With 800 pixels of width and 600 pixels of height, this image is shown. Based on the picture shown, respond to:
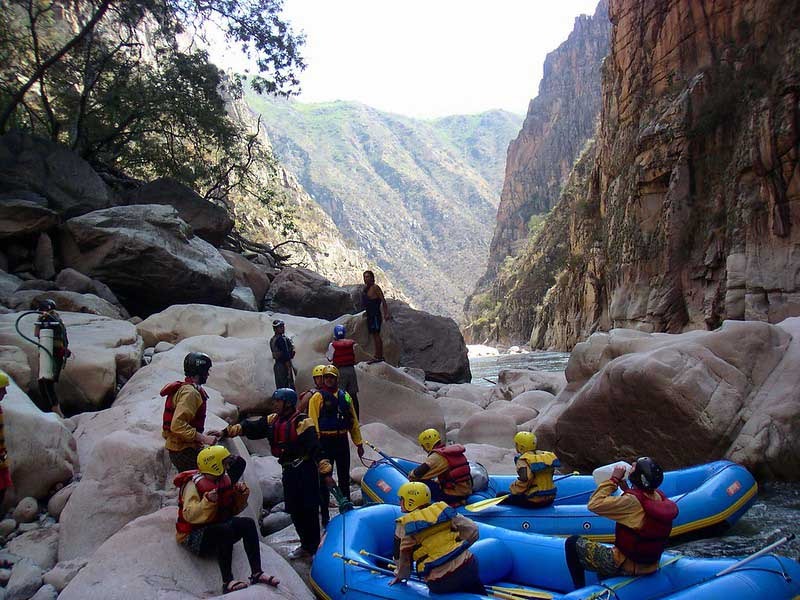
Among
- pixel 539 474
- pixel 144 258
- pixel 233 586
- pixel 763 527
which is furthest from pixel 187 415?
pixel 144 258

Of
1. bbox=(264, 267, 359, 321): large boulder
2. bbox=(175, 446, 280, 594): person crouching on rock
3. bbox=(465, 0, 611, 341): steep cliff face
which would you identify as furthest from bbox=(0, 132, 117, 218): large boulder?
bbox=(465, 0, 611, 341): steep cliff face

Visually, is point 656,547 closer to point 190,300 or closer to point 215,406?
point 215,406

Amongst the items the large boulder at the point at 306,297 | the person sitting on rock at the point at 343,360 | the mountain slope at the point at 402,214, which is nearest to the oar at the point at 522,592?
the person sitting on rock at the point at 343,360

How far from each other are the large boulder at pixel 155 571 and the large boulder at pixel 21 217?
1138cm

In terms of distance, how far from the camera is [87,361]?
8.32 m

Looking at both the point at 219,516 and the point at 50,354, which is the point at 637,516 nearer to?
the point at 219,516

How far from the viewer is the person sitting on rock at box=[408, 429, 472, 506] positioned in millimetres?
5605

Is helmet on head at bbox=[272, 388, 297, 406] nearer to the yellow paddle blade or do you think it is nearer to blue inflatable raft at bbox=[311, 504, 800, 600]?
blue inflatable raft at bbox=[311, 504, 800, 600]

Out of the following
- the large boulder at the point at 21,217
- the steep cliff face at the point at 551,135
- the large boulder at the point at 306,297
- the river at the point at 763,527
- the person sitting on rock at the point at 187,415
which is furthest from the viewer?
the steep cliff face at the point at 551,135

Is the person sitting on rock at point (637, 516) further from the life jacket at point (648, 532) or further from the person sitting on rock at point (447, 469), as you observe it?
the person sitting on rock at point (447, 469)

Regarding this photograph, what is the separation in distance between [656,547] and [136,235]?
13.2 metres

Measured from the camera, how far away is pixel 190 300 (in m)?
15.2

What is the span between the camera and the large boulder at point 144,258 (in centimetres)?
1407

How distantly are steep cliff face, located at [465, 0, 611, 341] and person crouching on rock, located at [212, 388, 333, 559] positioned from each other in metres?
103
